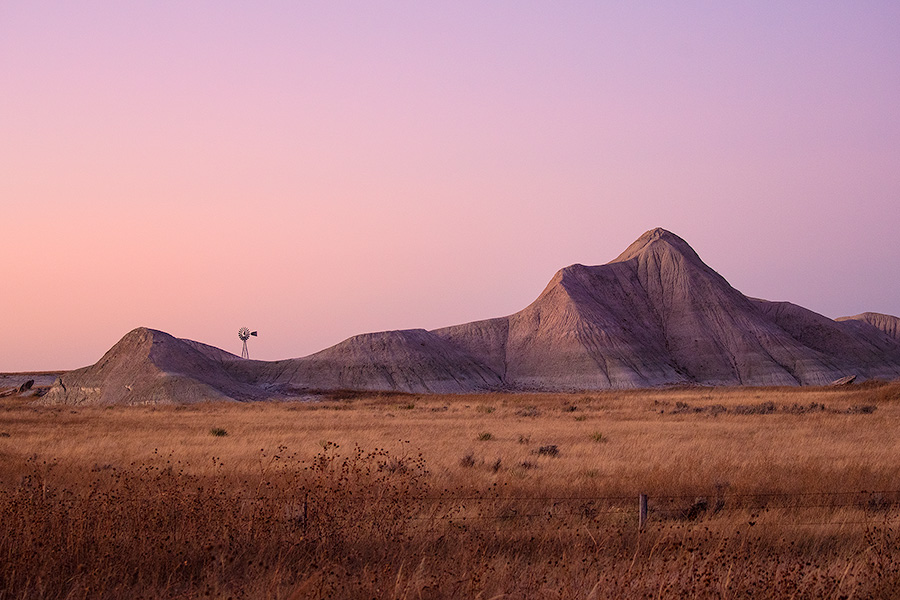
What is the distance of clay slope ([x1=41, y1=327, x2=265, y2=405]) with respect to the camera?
231 ft

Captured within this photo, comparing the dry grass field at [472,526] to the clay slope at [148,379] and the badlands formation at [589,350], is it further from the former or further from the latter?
the badlands formation at [589,350]

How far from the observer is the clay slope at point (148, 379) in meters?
70.3

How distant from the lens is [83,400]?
7494 cm

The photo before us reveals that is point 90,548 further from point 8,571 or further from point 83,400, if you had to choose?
point 83,400

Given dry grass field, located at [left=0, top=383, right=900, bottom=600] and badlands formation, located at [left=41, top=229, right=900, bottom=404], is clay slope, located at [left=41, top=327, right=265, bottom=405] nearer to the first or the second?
badlands formation, located at [left=41, top=229, right=900, bottom=404]

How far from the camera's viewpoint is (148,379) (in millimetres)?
74062

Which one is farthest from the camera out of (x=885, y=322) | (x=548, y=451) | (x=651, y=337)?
(x=885, y=322)

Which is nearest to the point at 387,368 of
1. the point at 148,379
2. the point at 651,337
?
the point at 148,379

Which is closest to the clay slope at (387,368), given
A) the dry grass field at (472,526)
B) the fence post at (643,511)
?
the dry grass field at (472,526)

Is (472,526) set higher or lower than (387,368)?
lower

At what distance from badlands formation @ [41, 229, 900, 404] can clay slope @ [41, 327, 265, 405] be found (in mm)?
231

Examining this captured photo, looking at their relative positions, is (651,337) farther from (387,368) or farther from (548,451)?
(548,451)

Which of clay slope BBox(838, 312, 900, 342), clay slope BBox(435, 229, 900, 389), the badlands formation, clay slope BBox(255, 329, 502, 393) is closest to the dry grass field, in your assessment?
the badlands formation

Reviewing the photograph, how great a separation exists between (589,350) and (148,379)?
169 feet
